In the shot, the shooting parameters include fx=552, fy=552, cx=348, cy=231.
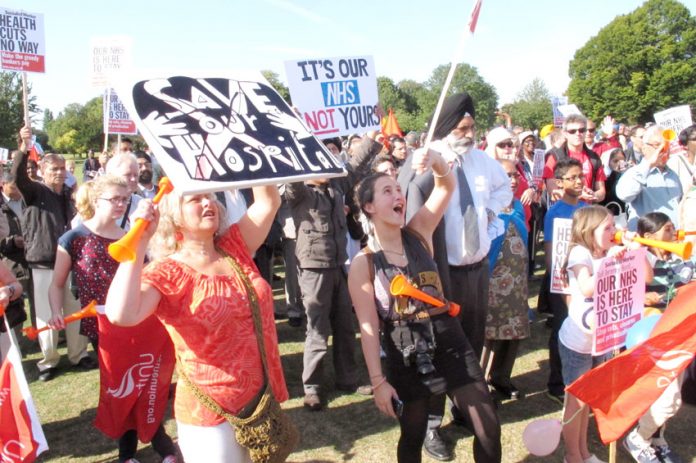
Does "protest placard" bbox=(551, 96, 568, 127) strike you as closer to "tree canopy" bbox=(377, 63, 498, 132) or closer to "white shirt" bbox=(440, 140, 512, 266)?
"white shirt" bbox=(440, 140, 512, 266)

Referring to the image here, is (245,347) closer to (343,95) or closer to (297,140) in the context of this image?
(297,140)

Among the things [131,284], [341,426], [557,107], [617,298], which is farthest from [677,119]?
[131,284]

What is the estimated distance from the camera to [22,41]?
24.4 ft

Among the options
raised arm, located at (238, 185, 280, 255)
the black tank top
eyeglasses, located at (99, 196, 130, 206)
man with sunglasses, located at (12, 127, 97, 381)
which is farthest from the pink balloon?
man with sunglasses, located at (12, 127, 97, 381)

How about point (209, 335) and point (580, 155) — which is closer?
point (209, 335)

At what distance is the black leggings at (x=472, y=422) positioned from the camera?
271cm

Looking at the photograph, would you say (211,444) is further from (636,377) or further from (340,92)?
(340,92)

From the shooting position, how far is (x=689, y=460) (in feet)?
11.5

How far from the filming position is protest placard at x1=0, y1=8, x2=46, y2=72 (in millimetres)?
7301

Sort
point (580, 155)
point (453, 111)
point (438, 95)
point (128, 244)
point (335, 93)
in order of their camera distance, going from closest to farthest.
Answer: point (128, 244) < point (453, 111) < point (335, 93) < point (580, 155) < point (438, 95)

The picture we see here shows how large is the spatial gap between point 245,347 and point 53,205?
171 inches

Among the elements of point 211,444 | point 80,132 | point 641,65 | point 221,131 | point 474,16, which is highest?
point 641,65

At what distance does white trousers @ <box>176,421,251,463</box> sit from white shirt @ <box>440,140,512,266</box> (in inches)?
80.6

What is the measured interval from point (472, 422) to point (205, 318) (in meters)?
1.43
